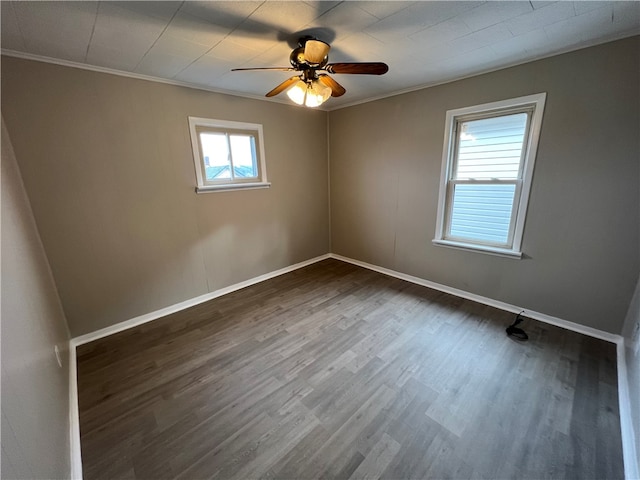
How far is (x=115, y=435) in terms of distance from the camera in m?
1.54

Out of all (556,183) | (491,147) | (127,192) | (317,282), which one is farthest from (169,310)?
(556,183)

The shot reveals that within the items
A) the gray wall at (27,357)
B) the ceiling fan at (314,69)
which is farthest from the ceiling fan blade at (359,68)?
the gray wall at (27,357)

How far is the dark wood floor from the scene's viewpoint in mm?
1376

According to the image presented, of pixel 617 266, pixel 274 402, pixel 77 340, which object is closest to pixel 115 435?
pixel 274 402

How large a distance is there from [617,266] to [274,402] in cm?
293

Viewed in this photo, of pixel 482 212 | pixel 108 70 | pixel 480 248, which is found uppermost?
pixel 108 70

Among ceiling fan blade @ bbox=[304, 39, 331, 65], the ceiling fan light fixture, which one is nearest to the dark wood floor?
the ceiling fan light fixture

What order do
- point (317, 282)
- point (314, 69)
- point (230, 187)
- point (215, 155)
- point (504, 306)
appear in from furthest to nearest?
point (317, 282), point (230, 187), point (215, 155), point (504, 306), point (314, 69)

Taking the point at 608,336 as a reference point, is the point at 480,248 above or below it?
above

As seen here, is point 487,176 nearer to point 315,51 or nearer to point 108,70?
point 315,51

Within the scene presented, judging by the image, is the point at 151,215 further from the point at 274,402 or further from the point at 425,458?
the point at 425,458

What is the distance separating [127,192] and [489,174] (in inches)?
143

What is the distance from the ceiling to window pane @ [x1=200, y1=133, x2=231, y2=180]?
0.66 m

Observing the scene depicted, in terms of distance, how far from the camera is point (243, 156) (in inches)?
127
